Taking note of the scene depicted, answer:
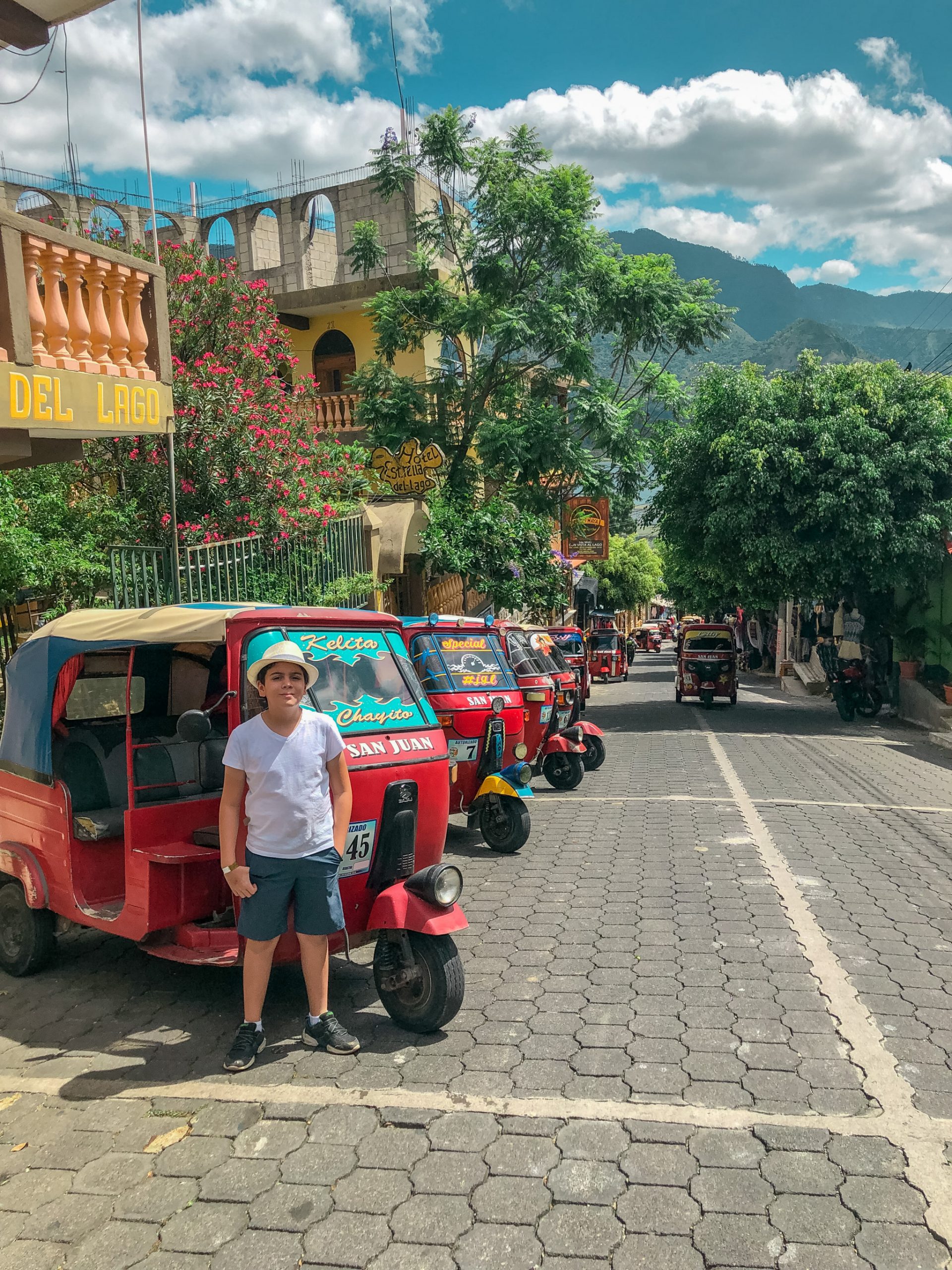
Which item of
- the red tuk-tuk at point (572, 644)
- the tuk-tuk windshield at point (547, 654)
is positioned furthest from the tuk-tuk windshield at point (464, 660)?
the red tuk-tuk at point (572, 644)

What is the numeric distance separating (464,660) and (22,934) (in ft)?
14.8

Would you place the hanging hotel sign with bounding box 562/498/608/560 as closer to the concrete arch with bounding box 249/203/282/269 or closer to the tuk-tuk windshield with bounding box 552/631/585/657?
the tuk-tuk windshield with bounding box 552/631/585/657

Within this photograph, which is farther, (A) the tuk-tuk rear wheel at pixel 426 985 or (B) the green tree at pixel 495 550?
(B) the green tree at pixel 495 550

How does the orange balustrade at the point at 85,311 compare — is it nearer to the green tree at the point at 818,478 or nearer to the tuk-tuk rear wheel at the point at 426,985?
the tuk-tuk rear wheel at the point at 426,985

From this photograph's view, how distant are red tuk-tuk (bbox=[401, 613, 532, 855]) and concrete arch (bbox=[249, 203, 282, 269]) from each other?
68.3 ft

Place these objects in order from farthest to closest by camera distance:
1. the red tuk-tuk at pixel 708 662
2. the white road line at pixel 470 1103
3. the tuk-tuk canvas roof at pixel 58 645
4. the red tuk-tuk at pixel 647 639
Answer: the red tuk-tuk at pixel 647 639, the red tuk-tuk at pixel 708 662, the tuk-tuk canvas roof at pixel 58 645, the white road line at pixel 470 1103

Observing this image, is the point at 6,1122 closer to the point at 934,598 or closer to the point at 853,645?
the point at 934,598

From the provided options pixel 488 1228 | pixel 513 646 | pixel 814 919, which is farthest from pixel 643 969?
pixel 513 646

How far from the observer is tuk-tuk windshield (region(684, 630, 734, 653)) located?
2256 cm

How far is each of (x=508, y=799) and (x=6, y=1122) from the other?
493cm

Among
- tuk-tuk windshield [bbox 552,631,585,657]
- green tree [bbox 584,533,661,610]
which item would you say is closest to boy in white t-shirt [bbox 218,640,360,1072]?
tuk-tuk windshield [bbox 552,631,585,657]

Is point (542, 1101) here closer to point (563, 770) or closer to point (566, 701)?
point (563, 770)

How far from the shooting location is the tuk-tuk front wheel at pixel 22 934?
532cm

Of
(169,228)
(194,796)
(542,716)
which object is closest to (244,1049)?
(194,796)
